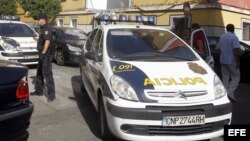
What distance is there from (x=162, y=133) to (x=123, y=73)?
0.96 m

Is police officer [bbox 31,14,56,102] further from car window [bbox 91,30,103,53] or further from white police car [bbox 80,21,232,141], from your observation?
white police car [bbox 80,21,232,141]

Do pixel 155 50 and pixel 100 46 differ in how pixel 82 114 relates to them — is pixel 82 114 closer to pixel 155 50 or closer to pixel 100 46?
pixel 100 46

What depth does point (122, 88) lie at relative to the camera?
478cm

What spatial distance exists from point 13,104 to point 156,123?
1.63 metres

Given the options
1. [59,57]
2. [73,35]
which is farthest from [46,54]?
[73,35]

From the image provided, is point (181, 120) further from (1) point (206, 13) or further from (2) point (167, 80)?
(1) point (206, 13)

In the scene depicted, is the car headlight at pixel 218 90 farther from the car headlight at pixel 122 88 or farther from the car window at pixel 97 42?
the car window at pixel 97 42

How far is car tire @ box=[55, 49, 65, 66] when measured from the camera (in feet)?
44.0

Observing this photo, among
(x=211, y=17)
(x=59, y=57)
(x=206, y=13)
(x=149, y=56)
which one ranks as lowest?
(x=59, y=57)

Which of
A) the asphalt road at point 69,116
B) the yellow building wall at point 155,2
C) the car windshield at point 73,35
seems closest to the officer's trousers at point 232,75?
the asphalt road at point 69,116

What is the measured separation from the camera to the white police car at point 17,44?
1138 cm

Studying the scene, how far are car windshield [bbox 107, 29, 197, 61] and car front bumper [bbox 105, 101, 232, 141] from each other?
114 centimetres

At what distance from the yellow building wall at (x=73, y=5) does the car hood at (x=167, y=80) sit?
20534 millimetres

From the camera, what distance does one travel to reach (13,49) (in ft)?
37.6
